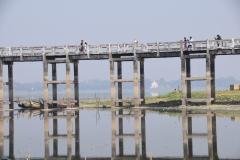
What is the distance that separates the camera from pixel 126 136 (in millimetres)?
33594

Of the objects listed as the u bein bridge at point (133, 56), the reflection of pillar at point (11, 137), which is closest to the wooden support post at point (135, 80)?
the u bein bridge at point (133, 56)

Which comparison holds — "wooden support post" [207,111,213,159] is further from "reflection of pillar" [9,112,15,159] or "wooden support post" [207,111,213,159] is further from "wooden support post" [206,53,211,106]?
"reflection of pillar" [9,112,15,159]

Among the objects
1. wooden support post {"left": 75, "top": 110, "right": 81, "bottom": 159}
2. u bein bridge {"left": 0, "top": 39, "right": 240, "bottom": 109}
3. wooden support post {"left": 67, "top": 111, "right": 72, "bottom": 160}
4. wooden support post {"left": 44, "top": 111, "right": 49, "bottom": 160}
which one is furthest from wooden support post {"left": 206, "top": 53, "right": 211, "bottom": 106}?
wooden support post {"left": 44, "top": 111, "right": 49, "bottom": 160}

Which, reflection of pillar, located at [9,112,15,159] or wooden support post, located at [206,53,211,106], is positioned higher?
wooden support post, located at [206,53,211,106]

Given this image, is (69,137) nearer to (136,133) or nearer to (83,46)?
(136,133)

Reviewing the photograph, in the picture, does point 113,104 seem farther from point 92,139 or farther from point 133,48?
point 92,139

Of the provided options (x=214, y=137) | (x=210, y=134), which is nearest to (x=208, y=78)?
(x=210, y=134)

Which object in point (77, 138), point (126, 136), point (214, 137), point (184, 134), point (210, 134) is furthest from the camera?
point (126, 136)

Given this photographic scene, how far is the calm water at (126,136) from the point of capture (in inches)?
1051

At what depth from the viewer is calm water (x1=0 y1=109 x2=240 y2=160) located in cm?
2670

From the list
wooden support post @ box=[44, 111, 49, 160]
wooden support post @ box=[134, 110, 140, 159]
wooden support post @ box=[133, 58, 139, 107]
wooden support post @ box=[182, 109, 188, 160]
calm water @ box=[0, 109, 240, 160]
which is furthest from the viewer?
wooden support post @ box=[133, 58, 139, 107]

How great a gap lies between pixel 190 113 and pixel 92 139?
51.5 ft

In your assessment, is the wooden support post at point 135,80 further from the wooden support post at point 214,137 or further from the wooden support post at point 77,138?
the wooden support post at point 214,137

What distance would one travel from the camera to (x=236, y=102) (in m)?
52.2
